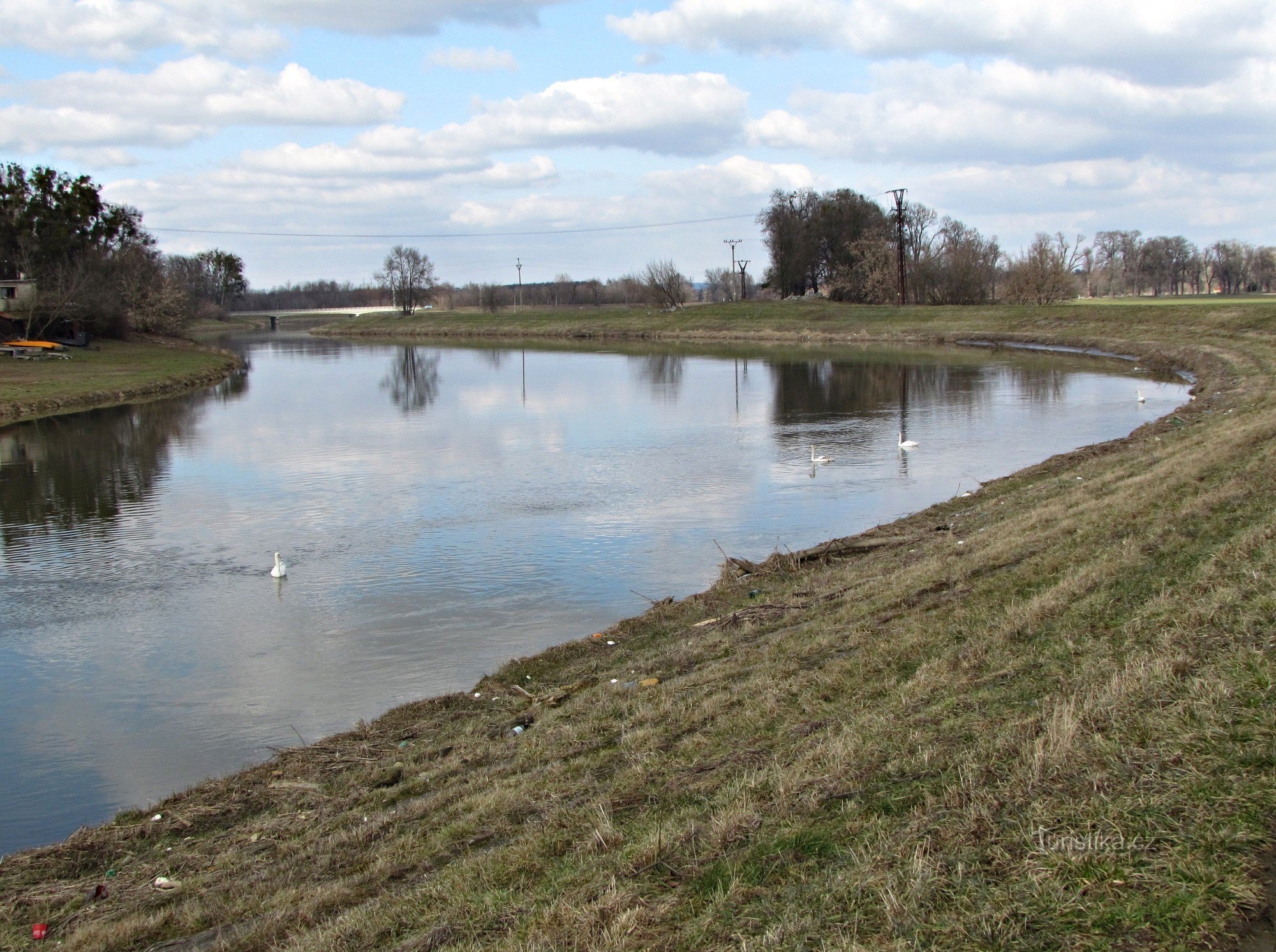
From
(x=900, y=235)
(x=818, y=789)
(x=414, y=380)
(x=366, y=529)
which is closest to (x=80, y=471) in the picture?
(x=366, y=529)

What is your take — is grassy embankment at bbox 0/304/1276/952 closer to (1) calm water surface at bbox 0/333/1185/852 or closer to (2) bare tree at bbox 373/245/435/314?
(1) calm water surface at bbox 0/333/1185/852

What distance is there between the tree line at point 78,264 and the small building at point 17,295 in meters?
0.14

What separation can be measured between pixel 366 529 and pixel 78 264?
191 feet

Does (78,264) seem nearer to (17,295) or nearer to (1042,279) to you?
(17,295)

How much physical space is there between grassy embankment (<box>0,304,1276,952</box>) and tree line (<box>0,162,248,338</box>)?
61.4 metres

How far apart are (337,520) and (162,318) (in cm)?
6516

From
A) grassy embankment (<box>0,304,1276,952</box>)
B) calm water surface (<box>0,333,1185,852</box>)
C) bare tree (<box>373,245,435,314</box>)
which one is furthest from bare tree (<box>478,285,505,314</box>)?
grassy embankment (<box>0,304,1276,952</box>)

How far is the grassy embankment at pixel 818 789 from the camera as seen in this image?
414cm

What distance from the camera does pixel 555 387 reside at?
1806 inches

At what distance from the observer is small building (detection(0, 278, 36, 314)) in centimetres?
6022

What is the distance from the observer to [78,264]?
65.5m

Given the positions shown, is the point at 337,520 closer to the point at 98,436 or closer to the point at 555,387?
the point at 98,436

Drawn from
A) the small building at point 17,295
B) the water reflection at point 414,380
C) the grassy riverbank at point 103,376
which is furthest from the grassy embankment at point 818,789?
the small building at point 17,295

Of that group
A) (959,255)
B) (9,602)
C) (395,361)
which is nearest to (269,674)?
(9,602)
